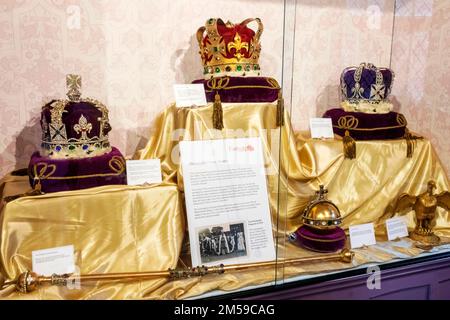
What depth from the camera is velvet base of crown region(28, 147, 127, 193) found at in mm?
1113

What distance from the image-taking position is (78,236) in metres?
1.11

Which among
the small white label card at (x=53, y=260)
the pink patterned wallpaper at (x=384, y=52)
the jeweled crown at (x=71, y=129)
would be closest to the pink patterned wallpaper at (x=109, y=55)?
the pink patterned wallpaper at (x=384, y=52)

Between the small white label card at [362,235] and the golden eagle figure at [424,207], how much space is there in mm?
179

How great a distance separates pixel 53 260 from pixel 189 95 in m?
0.64

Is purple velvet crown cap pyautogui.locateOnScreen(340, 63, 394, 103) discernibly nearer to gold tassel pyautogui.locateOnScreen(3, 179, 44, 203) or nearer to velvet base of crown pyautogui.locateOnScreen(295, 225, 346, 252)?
velvet base of crown pyautogui.locateOnScreen(295, 225, 346, 252)

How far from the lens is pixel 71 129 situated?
3.77 ft

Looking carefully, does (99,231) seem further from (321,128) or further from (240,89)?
(321,128)

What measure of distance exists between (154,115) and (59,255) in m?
0.68

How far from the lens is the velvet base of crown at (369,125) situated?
4.91ft

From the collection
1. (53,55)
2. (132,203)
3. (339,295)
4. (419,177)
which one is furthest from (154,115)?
(419,177)

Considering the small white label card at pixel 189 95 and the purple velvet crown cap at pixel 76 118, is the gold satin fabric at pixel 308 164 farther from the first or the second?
the purple velvet crown cap at pixel 76 118

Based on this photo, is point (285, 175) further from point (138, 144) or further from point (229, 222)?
point (138, 144)

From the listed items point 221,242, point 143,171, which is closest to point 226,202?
point 221,242
